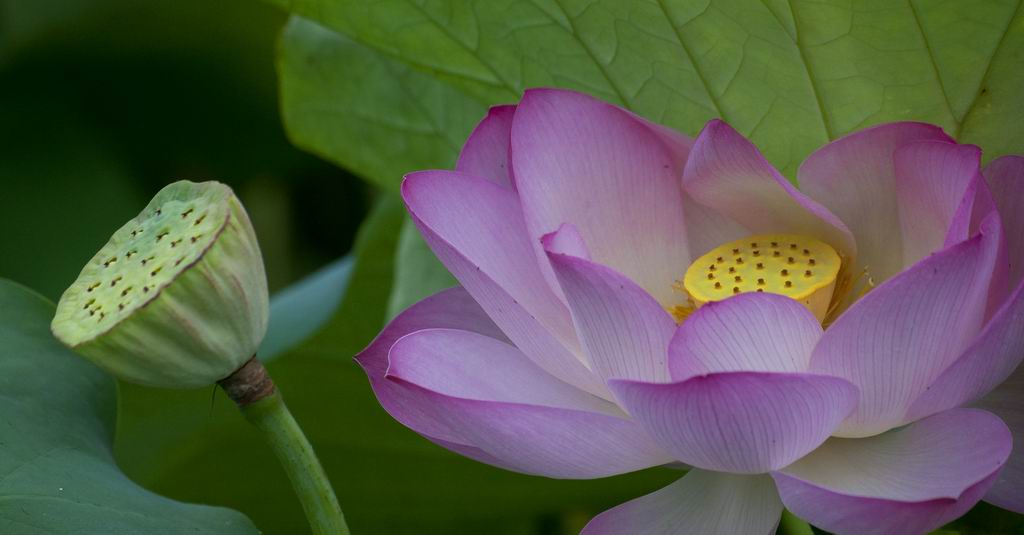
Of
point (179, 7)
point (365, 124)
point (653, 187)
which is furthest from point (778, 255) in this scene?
point (179, 7)

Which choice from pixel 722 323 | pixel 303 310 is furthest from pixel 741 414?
pixel 303 310

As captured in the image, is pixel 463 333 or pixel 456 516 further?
pixel 456 516

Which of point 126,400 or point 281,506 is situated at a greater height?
point 126,400

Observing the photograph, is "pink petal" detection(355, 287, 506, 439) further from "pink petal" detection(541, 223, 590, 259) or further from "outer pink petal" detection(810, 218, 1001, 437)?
"outer pink petal" detection(810, 218, 1001, 437)

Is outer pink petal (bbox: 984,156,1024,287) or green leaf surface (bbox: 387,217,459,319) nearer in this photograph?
outer pink petal (bbox: 984,156,1024,287)

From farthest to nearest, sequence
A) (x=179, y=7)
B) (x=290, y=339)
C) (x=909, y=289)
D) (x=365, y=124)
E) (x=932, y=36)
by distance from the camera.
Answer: (x=179, y=7)
(x=290, y=339)
(x=365, y=124)
(x=932, y=36)
(x=909, y=289)

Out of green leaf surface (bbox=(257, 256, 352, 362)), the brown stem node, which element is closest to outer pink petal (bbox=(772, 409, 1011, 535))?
the brown stem node

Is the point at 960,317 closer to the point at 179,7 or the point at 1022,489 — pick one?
the point at 1022,489
